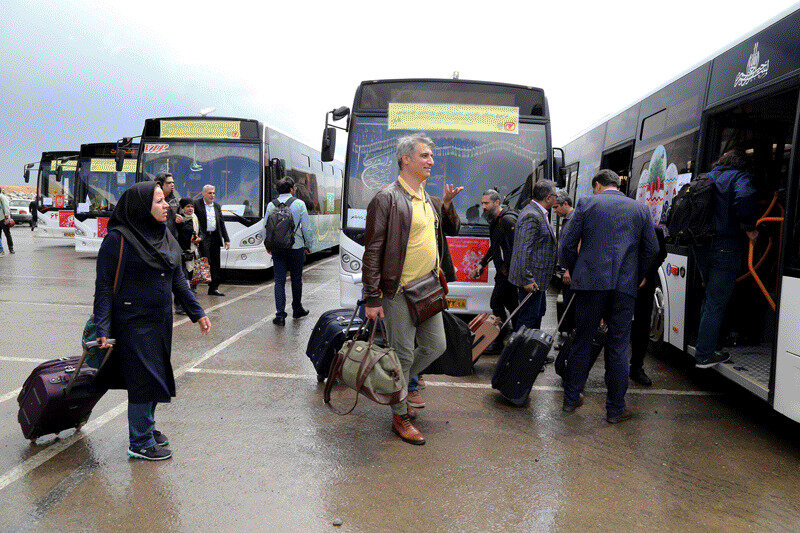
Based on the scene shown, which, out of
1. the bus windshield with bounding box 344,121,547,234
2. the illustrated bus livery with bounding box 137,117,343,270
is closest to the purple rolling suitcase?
the bus windshield with bounding box 344,121,547,234

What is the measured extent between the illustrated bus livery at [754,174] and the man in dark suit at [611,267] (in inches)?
35.8

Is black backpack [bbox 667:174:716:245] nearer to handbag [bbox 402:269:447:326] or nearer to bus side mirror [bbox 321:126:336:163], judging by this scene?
handbag [bbox 402:269:447:326]

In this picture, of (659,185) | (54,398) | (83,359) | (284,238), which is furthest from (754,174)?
(54,398)

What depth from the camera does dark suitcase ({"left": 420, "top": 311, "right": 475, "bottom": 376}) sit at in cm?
458

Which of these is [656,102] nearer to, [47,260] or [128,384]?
[128,384]

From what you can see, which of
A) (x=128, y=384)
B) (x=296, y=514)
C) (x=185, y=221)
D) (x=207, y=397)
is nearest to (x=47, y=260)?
(x=185, y=221)

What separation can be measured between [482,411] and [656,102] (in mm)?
4368

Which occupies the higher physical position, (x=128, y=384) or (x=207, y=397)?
(x=128, y=384)

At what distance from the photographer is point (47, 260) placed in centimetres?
1602

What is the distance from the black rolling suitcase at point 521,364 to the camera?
4.81 m

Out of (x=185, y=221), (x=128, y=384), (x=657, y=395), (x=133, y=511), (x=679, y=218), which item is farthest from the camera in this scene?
(x=185, y=221)

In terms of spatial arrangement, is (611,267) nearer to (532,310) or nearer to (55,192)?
(532,310)

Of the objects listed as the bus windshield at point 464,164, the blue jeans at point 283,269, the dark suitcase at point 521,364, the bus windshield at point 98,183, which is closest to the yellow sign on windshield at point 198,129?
the bus windshield at point 98,183

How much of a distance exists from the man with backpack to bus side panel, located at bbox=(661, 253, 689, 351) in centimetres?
439
